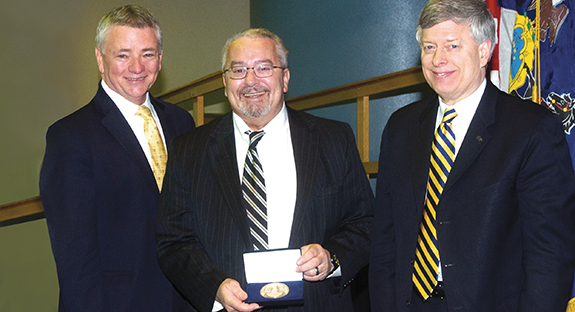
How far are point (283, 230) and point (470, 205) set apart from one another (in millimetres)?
739

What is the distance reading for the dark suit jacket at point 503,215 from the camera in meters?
1.63

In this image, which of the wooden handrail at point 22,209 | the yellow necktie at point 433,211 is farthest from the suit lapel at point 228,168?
the wooden handrail at point 22,209

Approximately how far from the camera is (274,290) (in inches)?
73.0

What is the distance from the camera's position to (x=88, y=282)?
213 centimetres

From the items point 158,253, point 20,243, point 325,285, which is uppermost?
point 158,253

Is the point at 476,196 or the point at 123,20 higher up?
the point at 123,20

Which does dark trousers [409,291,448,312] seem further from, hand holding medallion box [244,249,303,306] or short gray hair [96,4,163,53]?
short gray hair [96,4,163,53]

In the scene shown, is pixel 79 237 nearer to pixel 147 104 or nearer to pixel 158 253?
pixel 158 253

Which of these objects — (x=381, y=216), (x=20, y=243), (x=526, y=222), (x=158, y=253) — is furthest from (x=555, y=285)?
(x=20, y=243)

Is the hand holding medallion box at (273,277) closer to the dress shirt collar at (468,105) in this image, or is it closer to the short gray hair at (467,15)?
the dress shirt collar at (468,105)

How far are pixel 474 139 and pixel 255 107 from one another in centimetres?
89

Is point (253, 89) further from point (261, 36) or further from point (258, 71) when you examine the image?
point (261, 36)

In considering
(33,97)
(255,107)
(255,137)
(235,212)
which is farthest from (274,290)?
(33,97)

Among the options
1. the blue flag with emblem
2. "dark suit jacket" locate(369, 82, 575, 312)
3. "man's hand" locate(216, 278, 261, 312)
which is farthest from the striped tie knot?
the blue flag with emblem
